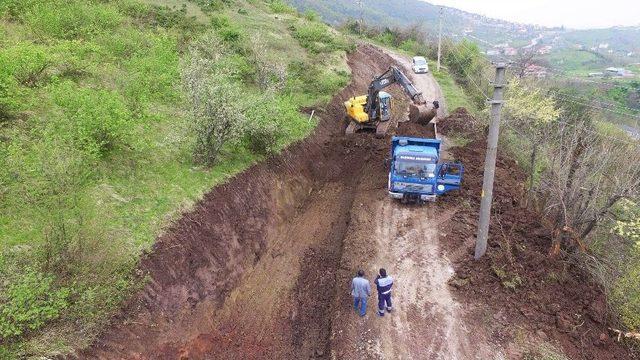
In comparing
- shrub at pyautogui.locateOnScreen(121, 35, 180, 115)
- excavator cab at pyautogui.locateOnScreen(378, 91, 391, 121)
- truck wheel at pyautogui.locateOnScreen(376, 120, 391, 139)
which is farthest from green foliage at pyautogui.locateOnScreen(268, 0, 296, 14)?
shrub at pyautogui.locateOnScreen(121, 35, 180, 115)

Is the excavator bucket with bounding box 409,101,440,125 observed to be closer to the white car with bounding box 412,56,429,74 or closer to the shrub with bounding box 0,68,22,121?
the white car with bounding box 412,56,429,74

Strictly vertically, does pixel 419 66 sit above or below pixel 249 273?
above

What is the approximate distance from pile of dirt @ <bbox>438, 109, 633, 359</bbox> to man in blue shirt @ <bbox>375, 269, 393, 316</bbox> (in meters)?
2.80

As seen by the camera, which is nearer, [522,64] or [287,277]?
[287,277]

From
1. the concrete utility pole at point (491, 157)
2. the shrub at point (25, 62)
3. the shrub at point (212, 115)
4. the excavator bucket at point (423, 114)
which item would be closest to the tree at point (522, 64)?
the excavator bucket at point (423, 114)

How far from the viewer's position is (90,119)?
51.3ft

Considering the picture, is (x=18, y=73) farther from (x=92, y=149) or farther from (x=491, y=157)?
(x=491, y=157)

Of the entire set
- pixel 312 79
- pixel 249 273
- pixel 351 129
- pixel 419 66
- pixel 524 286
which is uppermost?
pixel 312 79

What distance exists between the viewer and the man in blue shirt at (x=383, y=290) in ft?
46.4

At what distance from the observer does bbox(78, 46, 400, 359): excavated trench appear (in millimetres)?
13320

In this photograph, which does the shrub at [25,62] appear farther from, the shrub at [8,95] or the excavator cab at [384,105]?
the excavator cab at [384,105]

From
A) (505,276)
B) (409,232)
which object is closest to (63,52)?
(409,232)

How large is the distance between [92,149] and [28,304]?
239 inches

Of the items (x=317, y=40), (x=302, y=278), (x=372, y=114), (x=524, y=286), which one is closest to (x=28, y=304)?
(x=302, y=278)
